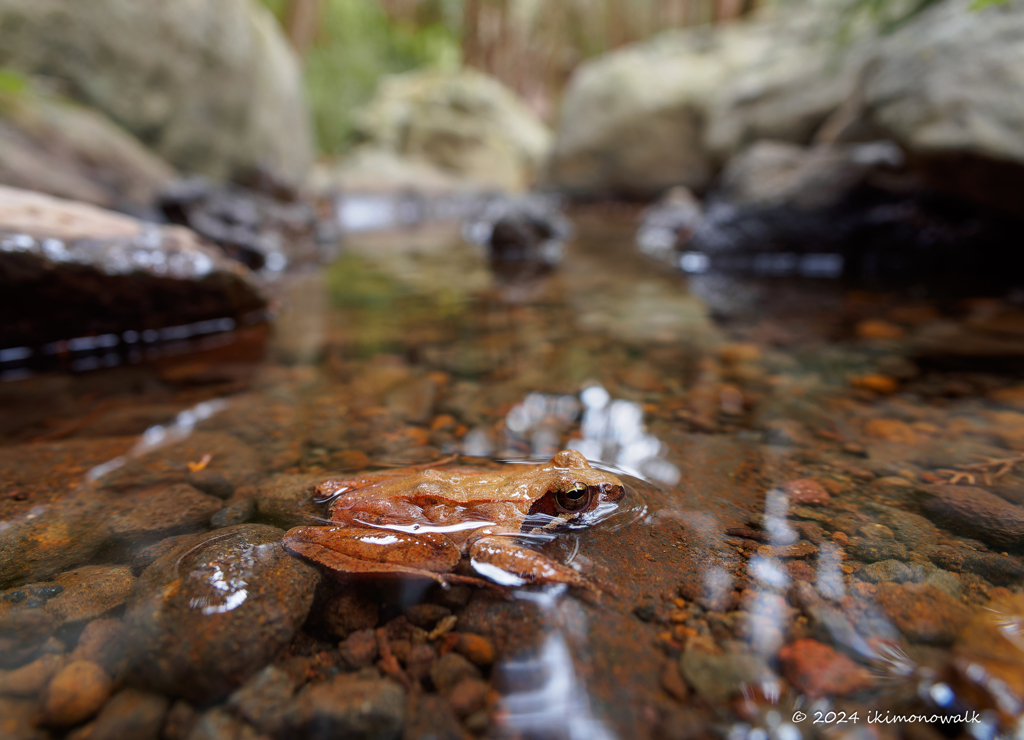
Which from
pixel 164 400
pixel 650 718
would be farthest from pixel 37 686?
pixel 164 400

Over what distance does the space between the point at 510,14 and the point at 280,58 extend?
17.6 m

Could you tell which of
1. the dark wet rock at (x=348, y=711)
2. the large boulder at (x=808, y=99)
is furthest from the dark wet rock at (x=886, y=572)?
the large boulder at (x=808, y=99)

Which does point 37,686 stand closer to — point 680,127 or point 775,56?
point 775,56

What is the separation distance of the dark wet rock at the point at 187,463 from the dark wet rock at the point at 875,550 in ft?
5.94

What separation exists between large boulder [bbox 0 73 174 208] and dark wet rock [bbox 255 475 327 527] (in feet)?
15.4

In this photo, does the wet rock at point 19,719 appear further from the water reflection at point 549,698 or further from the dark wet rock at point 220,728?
the water reflection at point 549,698

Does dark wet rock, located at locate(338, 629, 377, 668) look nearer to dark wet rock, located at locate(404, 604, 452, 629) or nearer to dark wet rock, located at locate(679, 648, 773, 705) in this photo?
dark wet rock, located at locate(404, 604, 452, 629)

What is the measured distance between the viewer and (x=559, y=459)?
155 cm

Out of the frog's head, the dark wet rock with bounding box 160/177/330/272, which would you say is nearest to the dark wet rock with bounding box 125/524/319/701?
the frog's head

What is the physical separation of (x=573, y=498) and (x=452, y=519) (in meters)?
0.35

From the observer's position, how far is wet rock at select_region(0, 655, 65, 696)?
949mm

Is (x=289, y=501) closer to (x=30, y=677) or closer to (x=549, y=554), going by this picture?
(x=30, y=677)

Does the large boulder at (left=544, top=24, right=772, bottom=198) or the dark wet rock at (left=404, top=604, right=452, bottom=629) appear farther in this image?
the large boulder at (left=544, top=24, right=772, bottom=198)

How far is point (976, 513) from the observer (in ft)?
4.68
